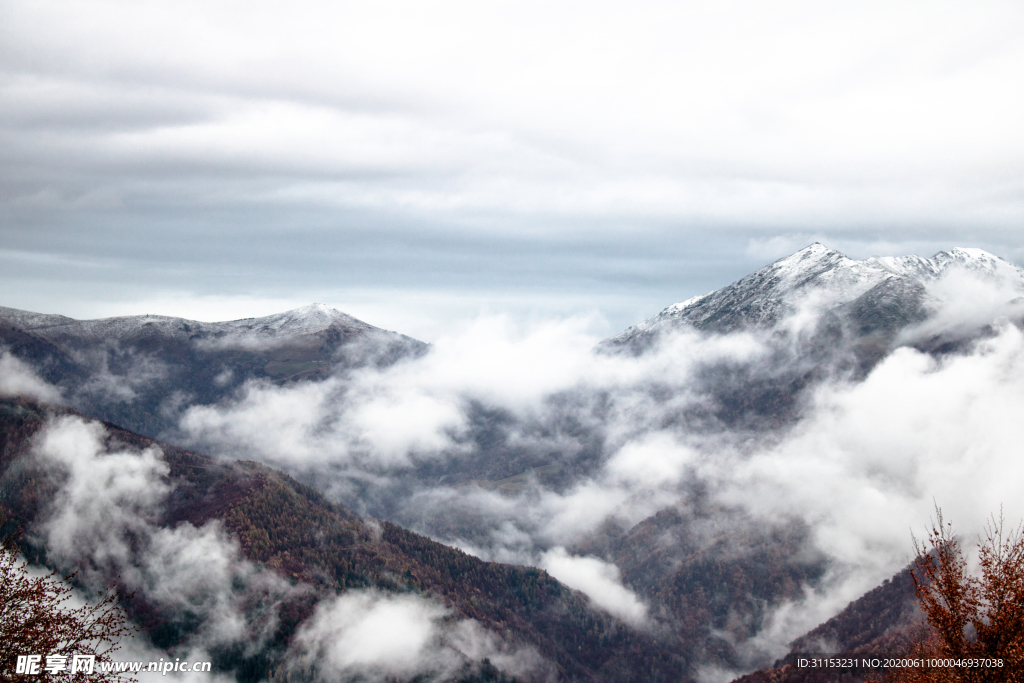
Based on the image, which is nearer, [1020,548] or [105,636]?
[1020,548]

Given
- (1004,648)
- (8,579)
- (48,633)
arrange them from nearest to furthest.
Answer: (1004,648), (48,633), (8,579)

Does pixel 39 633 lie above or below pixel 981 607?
above

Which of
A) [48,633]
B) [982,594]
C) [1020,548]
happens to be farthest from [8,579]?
[1020,548]

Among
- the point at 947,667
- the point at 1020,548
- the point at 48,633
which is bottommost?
the point at 947,667

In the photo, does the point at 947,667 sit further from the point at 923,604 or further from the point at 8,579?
the point at 8,579

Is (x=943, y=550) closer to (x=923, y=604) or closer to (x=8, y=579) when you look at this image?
(x=923, y=604)

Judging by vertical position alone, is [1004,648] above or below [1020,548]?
below

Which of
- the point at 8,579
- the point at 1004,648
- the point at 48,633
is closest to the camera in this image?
the point at 1004,648

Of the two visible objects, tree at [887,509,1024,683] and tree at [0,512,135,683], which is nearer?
tree at [887,509,1024,683]

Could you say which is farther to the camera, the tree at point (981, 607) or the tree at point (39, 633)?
the tree at point (39, 633)

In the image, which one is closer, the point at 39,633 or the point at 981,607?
the point at 981,607
